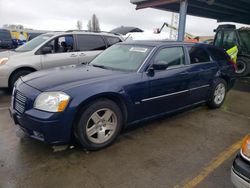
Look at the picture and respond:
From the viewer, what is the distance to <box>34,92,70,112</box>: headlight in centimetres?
264

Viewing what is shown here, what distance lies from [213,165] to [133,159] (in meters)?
1.08

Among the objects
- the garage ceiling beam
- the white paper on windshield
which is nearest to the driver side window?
the white paper on windshield

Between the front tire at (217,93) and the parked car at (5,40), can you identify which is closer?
the front tire at (217,93)

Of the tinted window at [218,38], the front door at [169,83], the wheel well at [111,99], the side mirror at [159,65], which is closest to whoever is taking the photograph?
the wheel well at [111,99]

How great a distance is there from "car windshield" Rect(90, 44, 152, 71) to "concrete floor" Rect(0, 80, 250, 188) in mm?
1172

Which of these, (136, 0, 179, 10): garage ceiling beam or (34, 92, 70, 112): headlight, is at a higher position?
(136, 0, 179, 10): garage ceiling beam

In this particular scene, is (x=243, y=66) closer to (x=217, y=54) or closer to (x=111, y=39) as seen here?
(x=217, y=54)

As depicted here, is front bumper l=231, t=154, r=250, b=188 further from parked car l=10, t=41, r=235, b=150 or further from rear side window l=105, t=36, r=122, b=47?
rear side window l=105, t=36, r=122, b=47

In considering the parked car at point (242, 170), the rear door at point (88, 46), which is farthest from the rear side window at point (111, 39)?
the parked car at point (242, 170)

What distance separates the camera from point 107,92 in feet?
9.70

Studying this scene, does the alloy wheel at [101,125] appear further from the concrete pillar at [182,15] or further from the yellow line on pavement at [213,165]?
the concrete pillar at [182,15]

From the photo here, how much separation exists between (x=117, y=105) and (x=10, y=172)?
5.32ft

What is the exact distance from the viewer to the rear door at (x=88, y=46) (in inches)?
253

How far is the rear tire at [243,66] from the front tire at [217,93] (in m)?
5.40
